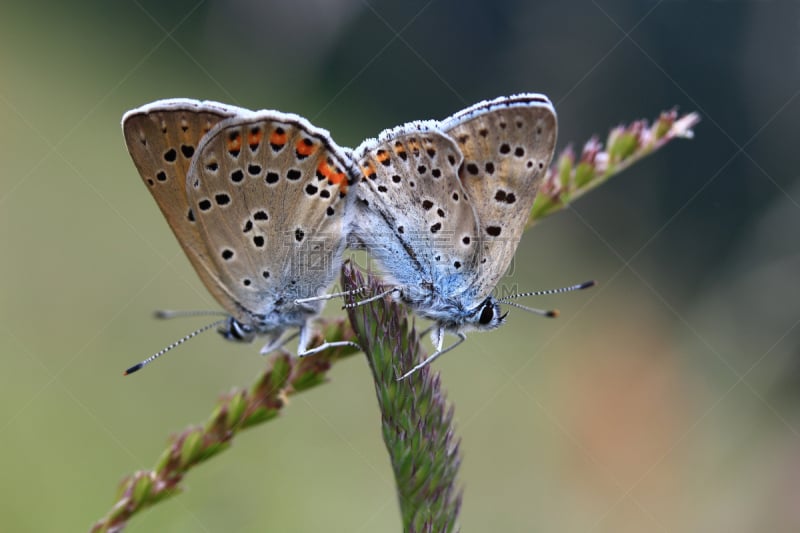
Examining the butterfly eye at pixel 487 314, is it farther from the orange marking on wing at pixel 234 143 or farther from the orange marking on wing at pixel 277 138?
the orange marking on wing at pixel 234 143

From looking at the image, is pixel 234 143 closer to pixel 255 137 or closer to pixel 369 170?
pixel 255 137

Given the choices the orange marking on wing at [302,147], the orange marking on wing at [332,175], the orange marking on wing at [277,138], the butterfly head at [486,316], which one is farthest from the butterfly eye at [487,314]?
the orange marking on wing at [277,138]

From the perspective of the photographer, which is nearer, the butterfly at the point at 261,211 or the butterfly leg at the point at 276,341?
the butterfly at the point at 261,211

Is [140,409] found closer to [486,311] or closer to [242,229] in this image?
[242,229]

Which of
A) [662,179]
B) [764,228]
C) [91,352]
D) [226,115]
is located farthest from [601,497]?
[662,179]

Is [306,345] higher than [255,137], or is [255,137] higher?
[255,137]

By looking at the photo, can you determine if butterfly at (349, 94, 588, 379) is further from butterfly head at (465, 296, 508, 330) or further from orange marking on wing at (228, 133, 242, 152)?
orange marking on wing at (228, 133, 242, 152)

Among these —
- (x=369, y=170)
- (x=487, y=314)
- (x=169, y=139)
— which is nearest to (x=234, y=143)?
(x=169, y=139)
